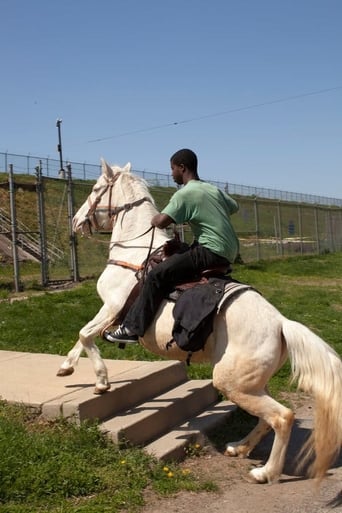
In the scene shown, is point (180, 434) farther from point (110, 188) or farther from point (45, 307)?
point (45, 307)

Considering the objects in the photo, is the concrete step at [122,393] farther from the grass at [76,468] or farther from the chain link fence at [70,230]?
the chain link fence at [70,230]

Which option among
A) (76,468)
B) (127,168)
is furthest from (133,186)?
(76,468)

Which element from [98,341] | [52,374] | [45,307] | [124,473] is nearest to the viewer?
[124,473]

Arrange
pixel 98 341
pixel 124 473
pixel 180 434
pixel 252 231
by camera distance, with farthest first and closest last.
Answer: pixel 252 231, pixel 98 341, pixel 180 434, pixel 124 473

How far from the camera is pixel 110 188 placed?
6.45 metres

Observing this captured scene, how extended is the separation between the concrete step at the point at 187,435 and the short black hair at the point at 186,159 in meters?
2.46

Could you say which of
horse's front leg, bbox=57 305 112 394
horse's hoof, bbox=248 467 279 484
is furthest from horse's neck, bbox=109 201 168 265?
horse's hoof, bbox=248 467 279 484

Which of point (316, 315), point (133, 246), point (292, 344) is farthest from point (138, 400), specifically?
point (316, 315)

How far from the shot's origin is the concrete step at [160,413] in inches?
220

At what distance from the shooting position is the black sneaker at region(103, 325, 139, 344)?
18.7 feet

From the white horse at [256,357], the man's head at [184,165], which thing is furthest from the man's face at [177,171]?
the white horse at [256,357]

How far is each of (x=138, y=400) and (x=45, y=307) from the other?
618cm

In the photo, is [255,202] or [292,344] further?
[255,202]

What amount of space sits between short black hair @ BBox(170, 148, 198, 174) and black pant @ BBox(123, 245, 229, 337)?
75cm
